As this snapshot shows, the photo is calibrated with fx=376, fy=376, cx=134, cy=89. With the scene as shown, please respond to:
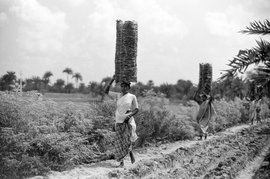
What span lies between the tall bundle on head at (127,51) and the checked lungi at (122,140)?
1.20 metres

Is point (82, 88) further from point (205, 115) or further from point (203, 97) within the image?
point (205, 115)

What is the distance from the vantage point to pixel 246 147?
35.5 feet

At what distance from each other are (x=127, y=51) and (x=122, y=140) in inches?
82.2

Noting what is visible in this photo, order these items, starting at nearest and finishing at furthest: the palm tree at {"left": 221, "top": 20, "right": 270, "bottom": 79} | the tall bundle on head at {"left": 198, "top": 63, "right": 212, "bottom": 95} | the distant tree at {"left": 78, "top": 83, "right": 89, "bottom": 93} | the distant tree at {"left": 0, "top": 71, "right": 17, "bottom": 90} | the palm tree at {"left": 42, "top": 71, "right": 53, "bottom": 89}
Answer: the palm tree at {"left": 221, "top": 20, "right": 270, "bottom": 79} → the distant tree at {"left": 0, "top": 71, "right": 17, "bottom": 90} → the tall bundle on head at {"left": 198, "top": 63, "right": 212, "bottom": 95} → the palm tree at {"left": 42, "top": 71, "right": 53, "bottom": 89} → the distant tree at {"left": 78, "top": 83, "right": 89, "bottom": 93}

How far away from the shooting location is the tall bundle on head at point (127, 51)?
8.49 metres

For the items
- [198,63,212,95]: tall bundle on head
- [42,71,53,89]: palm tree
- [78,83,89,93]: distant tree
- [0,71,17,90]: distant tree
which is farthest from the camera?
[78,83,89,93]: distant tree

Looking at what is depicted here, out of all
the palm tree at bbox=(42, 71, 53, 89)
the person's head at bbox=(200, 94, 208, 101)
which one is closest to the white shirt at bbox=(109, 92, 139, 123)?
the person's head at bbox=(200, 94, 208, 101)

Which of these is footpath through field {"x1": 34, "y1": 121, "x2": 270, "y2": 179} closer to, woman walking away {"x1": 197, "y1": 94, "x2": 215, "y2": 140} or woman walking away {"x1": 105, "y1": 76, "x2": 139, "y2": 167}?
woman walking away {"x1": 105, "y1": 76, "x2": 139, "y2": 167}

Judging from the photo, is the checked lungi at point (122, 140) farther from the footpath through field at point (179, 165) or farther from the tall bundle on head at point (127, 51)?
the tall bundle on head at point (127, 51)

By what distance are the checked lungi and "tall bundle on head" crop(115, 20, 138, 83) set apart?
1.20 meters

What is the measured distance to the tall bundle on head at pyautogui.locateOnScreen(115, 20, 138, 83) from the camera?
849 cm

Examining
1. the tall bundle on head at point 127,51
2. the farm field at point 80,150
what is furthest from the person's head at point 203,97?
the tall bundle on head at point 127,51

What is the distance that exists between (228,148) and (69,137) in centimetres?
513

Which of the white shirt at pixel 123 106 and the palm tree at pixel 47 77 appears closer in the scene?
the white shirt at pixel 123 106
